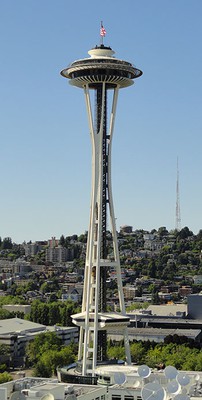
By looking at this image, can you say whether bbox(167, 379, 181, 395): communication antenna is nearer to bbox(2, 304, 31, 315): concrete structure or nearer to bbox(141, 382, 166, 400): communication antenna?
bbox(141, 382, 166, 400): communication antenna

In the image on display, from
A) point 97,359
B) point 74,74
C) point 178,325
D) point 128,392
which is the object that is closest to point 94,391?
point 128,392

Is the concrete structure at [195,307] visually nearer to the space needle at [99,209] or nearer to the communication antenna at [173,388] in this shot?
the space needle at [99,209]

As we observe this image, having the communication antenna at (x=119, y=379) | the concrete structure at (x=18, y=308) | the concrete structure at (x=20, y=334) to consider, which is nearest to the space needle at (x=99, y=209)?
the communication antenna at (x=119, y=379)

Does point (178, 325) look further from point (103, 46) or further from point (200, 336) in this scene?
point (103, 46)

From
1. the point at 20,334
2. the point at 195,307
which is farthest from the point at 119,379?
the point at 195,307

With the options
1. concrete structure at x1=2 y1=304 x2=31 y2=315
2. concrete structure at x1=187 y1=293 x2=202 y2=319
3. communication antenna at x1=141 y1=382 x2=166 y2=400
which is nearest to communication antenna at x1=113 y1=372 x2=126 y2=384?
communication antenna at x1=141 y1=382 x2=166 y2=400

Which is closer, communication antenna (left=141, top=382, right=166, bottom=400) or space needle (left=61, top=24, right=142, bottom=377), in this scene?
communication antenna (left=141, top=382, right=166, bottom=400)

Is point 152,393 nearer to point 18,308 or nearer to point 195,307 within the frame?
point 195,307

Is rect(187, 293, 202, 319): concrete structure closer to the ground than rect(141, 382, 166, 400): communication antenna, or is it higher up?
higher up

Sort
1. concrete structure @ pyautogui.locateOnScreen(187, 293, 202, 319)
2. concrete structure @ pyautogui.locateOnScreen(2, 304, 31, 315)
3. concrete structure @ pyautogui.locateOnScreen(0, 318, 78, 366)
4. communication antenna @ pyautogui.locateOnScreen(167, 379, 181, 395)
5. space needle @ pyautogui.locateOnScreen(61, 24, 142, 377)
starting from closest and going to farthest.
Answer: communication antenna @ pyautogui.locateOnScreen(167, 379, 181, 395) < space needle @ pyautogui.locateOnScreen(61, 24, 142, 377) < concrete structure @ pyautogui.locateOnScreen(0, 318, 78, 366) < concrete structure @ pyautogui.locateOnScreen(187, 293, 202, 319) < concrete structure @ pyautogui.locateOnScreen(2, 304, 31, 315)
